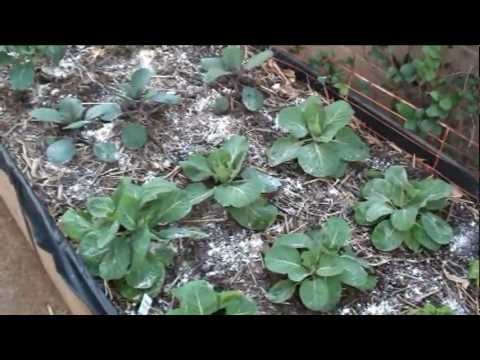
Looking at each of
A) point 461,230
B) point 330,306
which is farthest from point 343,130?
point 330,306

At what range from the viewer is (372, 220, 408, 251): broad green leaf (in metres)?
1.70

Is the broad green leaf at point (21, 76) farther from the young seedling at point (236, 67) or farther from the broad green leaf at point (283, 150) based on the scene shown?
the broad green leaf at point (283, 150)

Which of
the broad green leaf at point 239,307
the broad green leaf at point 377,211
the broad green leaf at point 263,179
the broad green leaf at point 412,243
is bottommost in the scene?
the broad green leaf at point 239,307

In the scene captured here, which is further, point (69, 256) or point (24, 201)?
point (24, 201)

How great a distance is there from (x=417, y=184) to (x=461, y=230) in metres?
0.16

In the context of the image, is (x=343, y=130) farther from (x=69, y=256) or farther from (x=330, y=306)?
(x=69, y=256)

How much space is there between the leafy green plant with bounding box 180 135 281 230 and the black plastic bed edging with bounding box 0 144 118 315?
0.36 m

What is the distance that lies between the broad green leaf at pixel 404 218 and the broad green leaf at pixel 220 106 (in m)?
0.60

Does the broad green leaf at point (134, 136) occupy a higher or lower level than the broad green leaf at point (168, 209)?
higher

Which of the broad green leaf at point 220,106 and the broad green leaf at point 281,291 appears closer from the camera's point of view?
the broad green leaf at point 281,291

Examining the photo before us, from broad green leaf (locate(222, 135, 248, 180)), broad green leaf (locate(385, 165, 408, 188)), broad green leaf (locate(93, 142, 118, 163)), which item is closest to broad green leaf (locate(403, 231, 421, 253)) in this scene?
broad green leaf (locate(385, 165, 408, 188))

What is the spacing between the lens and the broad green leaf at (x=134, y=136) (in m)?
1.90

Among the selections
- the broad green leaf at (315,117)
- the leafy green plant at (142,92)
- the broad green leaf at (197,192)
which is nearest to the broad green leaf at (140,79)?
the leafy green plant at (142,92)

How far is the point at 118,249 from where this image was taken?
1587 mm
